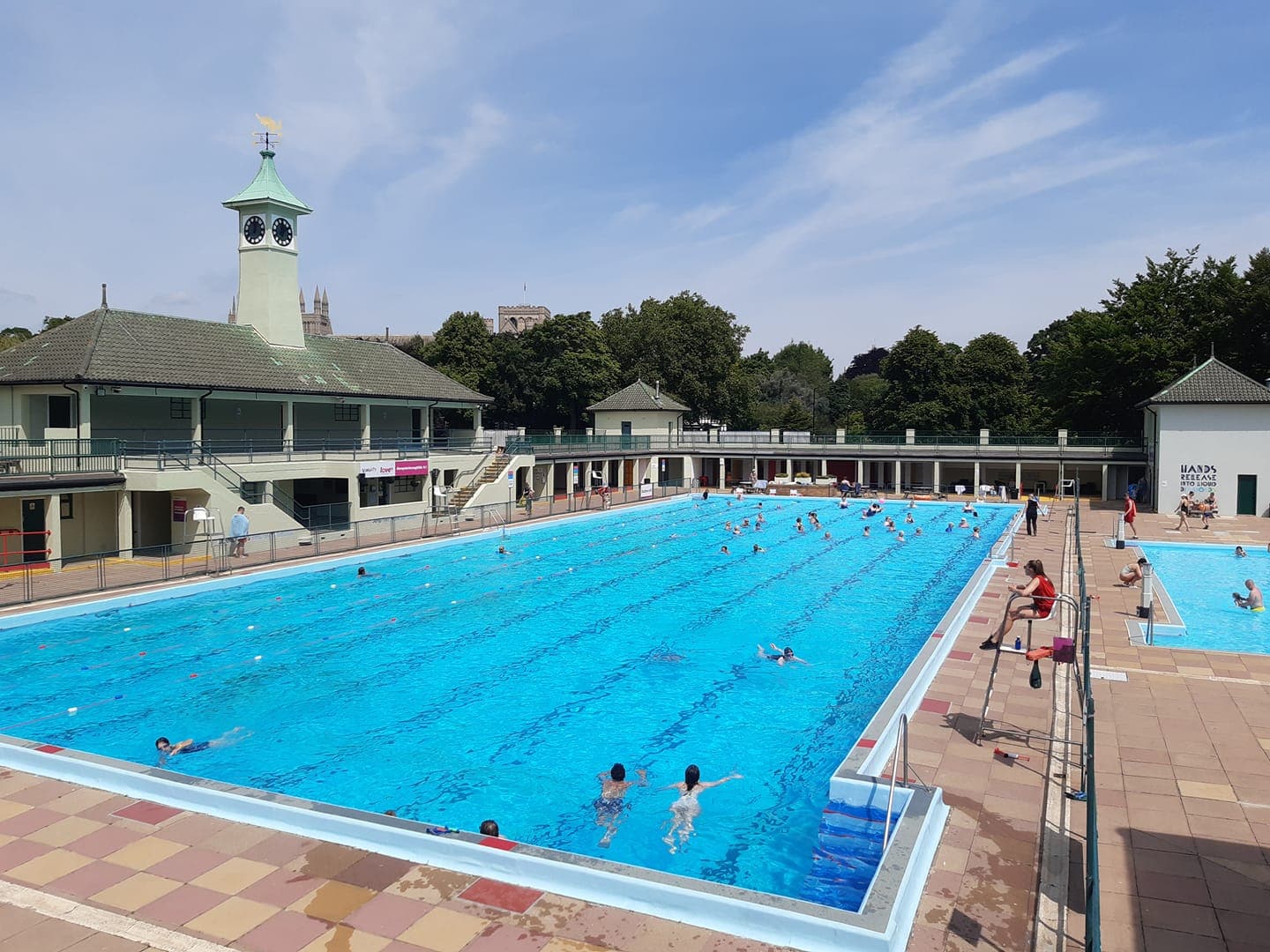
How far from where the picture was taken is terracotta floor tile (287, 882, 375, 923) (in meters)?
6.12

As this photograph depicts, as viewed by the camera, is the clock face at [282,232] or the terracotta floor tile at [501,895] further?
the clock face at [282,232]

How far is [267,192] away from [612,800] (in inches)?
1184

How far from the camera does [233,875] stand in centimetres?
669

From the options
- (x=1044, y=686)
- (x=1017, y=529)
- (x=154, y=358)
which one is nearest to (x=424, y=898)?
(x=1044, y=686)

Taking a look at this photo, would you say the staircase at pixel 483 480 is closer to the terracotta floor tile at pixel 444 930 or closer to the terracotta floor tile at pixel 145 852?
the terracotta floor tile at pixel 145 852

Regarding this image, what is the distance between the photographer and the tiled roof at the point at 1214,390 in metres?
34.8

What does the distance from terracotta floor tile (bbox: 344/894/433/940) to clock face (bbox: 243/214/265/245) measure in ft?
105

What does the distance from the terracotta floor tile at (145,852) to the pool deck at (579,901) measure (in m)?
0.02

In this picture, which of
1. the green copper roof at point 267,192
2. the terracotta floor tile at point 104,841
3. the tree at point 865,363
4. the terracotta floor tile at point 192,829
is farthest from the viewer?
the tree at point 865,363

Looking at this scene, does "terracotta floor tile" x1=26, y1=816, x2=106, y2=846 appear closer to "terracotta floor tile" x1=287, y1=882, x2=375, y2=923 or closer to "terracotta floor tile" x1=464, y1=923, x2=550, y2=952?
"terracotta floor tile" x1=287, y1=882, x2=375, y2=923

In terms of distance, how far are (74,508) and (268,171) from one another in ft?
53.8

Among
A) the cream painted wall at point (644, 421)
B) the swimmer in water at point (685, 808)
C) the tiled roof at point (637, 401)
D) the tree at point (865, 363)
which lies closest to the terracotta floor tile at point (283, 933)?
the swimmer in water at point (685, 808)

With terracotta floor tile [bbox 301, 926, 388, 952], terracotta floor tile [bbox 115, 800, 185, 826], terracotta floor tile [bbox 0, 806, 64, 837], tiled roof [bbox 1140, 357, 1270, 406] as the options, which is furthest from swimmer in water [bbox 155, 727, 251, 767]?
tiled roof [bbox 1140, 357, 1270, 406]

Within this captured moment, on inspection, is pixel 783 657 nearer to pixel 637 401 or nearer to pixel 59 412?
pixel 59 412
